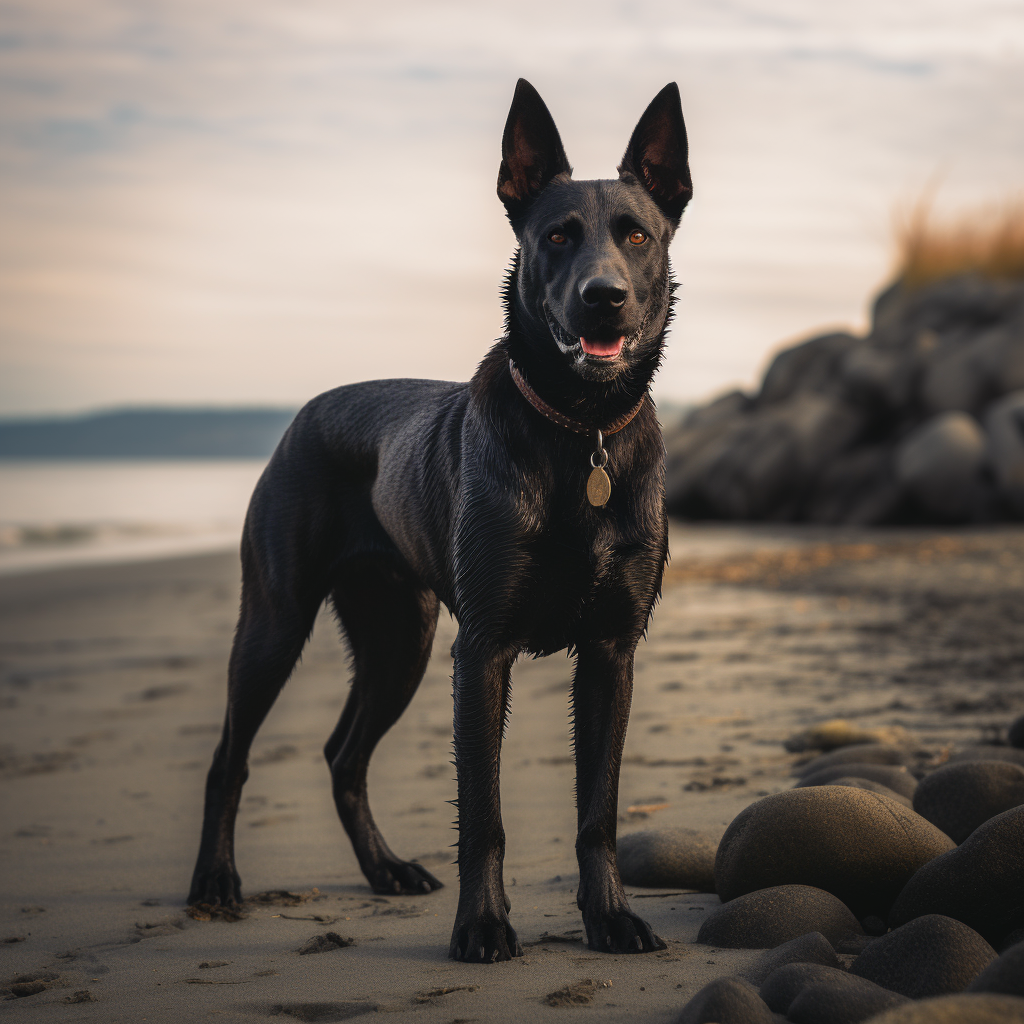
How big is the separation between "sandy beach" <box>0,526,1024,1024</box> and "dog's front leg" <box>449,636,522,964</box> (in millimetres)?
222

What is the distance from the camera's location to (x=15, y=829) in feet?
13.8

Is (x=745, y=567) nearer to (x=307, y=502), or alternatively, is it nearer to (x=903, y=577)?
(x=903, y=577)

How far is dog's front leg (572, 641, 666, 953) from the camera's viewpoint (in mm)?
2965

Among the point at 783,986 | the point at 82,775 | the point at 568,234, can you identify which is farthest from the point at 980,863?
the point at 82,775

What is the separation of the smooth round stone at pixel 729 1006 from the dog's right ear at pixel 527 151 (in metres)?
2.13

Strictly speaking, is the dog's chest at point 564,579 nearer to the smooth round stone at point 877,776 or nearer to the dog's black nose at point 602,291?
the dog's black nose at point 602,291

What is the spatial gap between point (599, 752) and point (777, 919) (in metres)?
0.62

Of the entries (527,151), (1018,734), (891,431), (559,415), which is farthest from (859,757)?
(891,431)

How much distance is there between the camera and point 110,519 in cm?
2328

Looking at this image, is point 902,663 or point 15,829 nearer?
point 15,829

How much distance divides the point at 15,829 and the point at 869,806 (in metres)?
3.16

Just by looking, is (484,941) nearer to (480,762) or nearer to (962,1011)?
(480,762)

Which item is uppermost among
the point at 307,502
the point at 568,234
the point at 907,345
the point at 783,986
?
the point at 907,345

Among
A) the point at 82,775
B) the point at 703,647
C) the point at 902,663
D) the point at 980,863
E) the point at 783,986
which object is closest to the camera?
the point at 783,986
